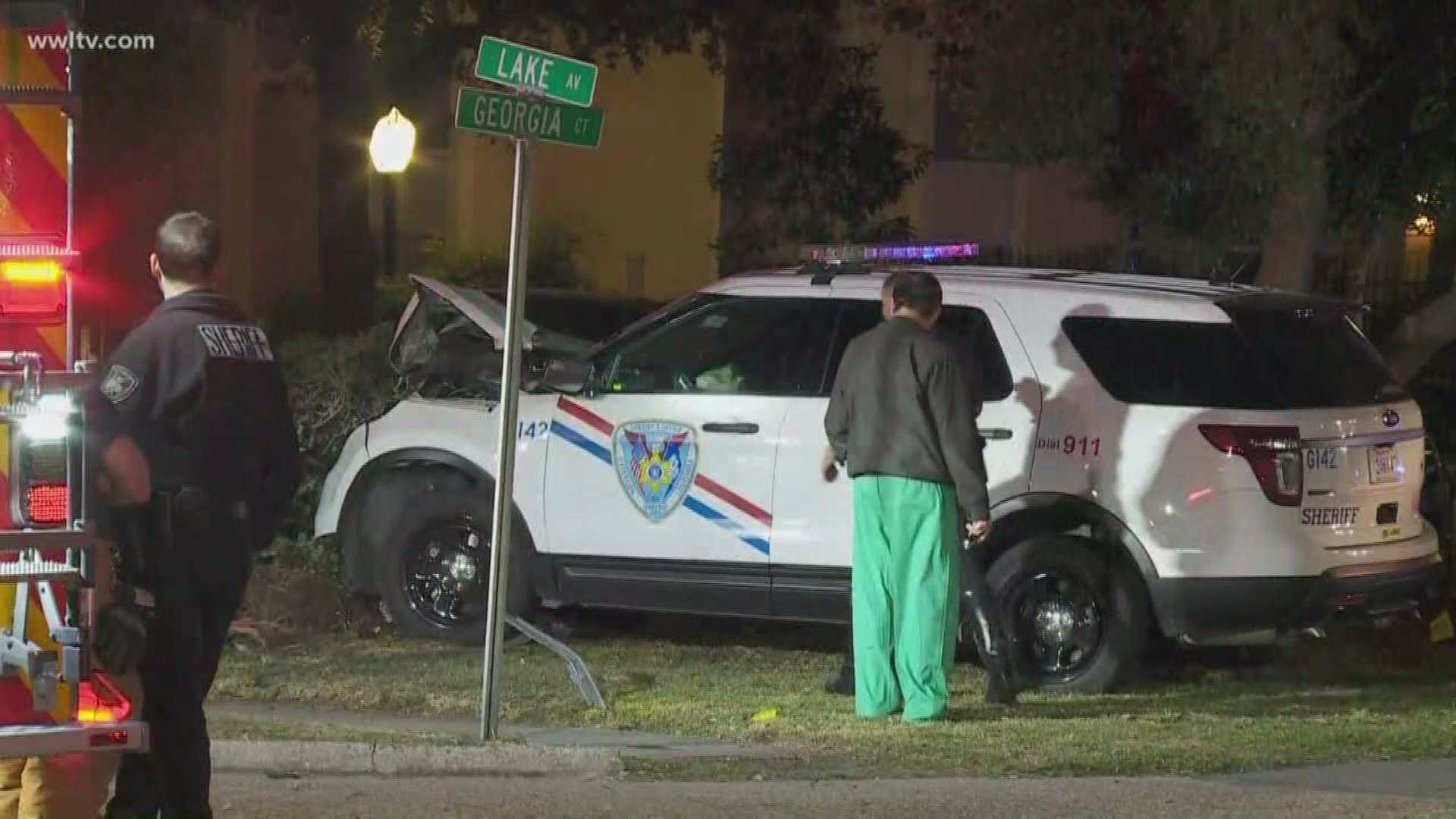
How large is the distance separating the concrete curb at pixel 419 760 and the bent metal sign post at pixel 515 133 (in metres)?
0.18

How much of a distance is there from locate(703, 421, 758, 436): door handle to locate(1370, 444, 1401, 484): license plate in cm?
269

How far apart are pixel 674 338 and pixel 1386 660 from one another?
12.8 feet

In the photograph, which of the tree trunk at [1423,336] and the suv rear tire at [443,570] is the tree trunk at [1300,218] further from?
the suv rear tire at [443,570]

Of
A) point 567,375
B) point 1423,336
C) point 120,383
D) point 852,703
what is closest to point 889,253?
point 567,375

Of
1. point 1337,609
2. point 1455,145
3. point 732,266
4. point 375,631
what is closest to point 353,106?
point 732,266

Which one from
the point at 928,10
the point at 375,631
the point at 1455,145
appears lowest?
the point at 375,631

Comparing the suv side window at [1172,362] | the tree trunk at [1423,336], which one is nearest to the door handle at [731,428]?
the suv side window at [1172,362]

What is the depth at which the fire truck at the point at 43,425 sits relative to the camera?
5.23 metres

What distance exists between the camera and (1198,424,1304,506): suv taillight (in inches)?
351

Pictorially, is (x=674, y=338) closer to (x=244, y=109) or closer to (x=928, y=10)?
(x=928, y=10)

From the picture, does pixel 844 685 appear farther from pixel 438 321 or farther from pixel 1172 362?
pixel 438 321

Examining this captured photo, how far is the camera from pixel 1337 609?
357 inches

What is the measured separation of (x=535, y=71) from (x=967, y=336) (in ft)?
8.32

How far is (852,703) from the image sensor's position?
914 cm
